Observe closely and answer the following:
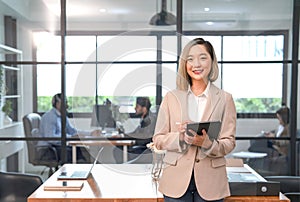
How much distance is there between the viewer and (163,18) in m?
3.53

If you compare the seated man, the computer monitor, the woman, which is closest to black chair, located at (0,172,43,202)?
the seated man

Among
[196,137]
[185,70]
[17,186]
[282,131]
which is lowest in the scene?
[17,186]

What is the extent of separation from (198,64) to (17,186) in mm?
1799

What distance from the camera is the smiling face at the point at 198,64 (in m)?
1.54

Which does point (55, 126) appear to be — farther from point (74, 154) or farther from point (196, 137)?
point (196, 137)

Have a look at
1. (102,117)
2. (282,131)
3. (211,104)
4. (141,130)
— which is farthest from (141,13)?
(211,104)

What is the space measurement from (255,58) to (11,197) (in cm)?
261

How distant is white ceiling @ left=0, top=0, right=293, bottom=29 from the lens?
3.53m

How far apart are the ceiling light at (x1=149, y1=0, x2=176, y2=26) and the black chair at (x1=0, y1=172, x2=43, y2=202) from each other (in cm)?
191

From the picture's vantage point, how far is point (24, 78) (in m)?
3.59

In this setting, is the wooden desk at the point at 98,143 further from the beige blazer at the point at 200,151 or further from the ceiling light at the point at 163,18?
the beige blazer at the point at 200,151

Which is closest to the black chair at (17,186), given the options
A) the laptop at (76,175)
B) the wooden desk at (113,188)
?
the wooden desk at (113,188)

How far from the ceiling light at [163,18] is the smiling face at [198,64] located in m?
2.01

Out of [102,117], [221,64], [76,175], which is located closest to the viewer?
[76,175]
